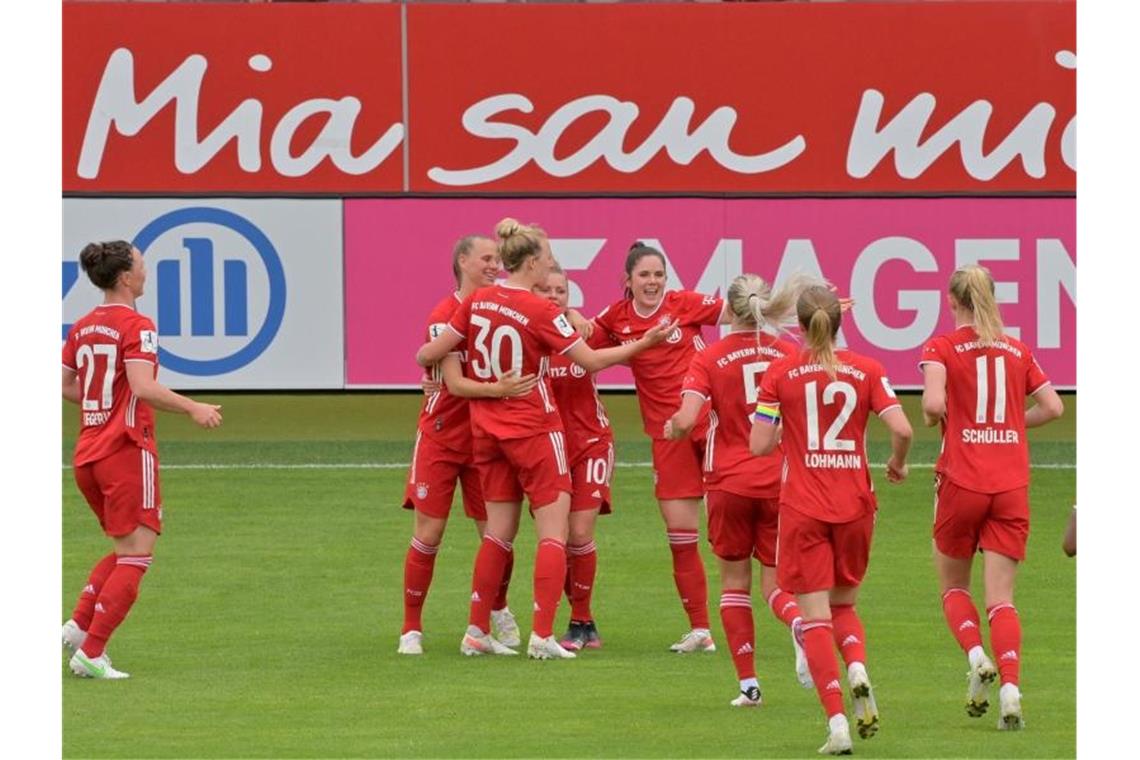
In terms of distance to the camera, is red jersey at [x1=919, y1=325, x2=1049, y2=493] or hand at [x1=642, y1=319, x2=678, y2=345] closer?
red jersey at [x1=919, y1=325, x2=1049, y2=493]

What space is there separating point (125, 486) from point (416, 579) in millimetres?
1755

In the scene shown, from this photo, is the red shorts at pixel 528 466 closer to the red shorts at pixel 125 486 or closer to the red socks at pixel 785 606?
the red socks at pixel 785 606

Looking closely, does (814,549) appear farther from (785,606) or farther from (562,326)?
(562,326)

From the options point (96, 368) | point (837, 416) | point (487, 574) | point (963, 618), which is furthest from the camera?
point (487, 574)

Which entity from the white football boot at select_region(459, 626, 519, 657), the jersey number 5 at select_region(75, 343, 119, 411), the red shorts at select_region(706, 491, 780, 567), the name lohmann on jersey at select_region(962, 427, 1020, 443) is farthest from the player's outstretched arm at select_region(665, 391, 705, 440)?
the jersey number 5 at select_region(75, 343, 119, 411)

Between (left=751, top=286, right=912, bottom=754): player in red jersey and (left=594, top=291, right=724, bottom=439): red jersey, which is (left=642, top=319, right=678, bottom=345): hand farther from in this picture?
(left=751, top=286, right=912, bottom=754): player in red jersey

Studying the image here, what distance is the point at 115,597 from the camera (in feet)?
33.1

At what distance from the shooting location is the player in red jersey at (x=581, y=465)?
1120 cm

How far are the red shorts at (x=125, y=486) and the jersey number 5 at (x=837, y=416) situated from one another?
10.7ft

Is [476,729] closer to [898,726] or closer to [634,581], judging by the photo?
[898,726]

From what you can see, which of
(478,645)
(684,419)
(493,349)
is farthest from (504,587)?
(684,419)

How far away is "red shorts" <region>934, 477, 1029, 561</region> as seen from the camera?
29.8 feet

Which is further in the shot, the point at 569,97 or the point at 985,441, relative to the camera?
the point at 569,97

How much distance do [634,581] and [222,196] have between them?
893 centimetres
